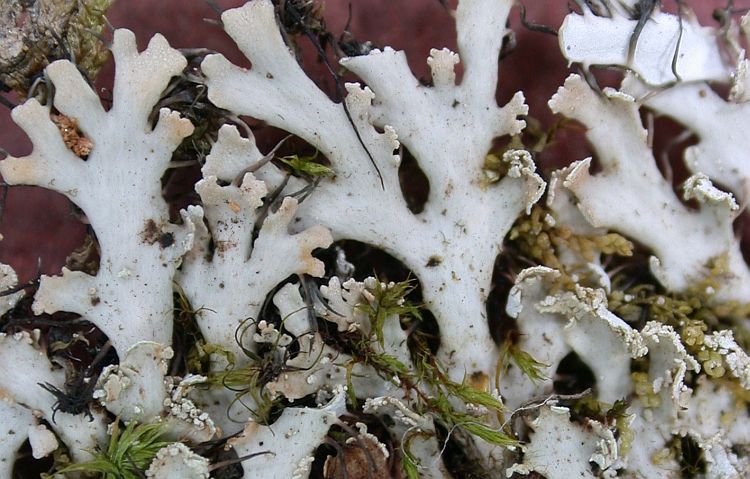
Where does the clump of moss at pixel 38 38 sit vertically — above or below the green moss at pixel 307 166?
above

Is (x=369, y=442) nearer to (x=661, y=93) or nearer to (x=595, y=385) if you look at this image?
(x=595, y=385)

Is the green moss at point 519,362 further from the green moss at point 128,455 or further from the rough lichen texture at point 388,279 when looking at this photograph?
the green moss at point 128,455

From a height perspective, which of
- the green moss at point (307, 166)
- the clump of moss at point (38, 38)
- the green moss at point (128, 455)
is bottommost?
the green moss at point (128, 455)

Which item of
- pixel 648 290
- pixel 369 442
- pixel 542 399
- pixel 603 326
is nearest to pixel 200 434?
pixel 369 442

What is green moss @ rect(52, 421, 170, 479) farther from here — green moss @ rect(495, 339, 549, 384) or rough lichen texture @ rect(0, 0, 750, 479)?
green moss @ rect(495, 339, 549, 384)

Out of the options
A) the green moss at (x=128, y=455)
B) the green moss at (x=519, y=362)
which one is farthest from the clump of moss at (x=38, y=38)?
the green moss at (x=519, y=362)

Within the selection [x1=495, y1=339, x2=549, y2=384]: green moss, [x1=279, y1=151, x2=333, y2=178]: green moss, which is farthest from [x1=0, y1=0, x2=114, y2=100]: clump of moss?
[x1=495, y1=339, x2=549, y2=384]: green moss

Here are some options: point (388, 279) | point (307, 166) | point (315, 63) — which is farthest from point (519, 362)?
point (315, 63)
